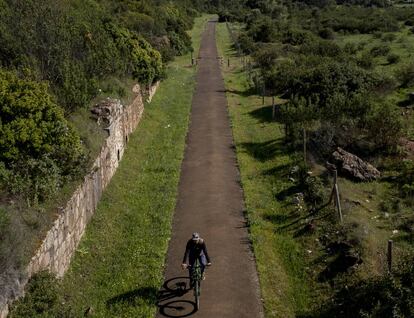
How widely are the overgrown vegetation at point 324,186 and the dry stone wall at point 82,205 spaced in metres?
4.82

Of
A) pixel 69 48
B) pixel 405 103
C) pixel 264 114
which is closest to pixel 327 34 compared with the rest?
pixel 405 103

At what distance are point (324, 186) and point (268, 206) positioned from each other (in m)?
2.16

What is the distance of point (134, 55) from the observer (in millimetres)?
28969

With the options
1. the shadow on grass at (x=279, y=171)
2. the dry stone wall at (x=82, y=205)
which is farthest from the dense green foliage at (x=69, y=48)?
the shadow on grass at (x=279, y=171)

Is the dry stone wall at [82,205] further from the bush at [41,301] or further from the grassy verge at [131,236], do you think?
the grassy verge at [131,236]

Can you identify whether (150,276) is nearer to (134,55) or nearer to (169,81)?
(134,55)

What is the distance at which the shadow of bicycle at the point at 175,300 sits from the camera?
11680mm

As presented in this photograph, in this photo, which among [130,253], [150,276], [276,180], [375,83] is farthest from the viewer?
[375,83]

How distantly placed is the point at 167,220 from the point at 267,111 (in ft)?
48.4

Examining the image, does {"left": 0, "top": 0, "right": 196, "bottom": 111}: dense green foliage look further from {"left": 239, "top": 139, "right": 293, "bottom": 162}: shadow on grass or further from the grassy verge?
{"left": 239, "top": 139, "right": 293, "bottom": 162}: shadow on grass

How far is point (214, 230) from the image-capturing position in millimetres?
15461

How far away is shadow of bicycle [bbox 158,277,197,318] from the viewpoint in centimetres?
1168

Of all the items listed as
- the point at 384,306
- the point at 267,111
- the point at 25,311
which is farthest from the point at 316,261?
the point at 267,111

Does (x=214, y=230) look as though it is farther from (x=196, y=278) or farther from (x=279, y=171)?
(x=279, y=171)
